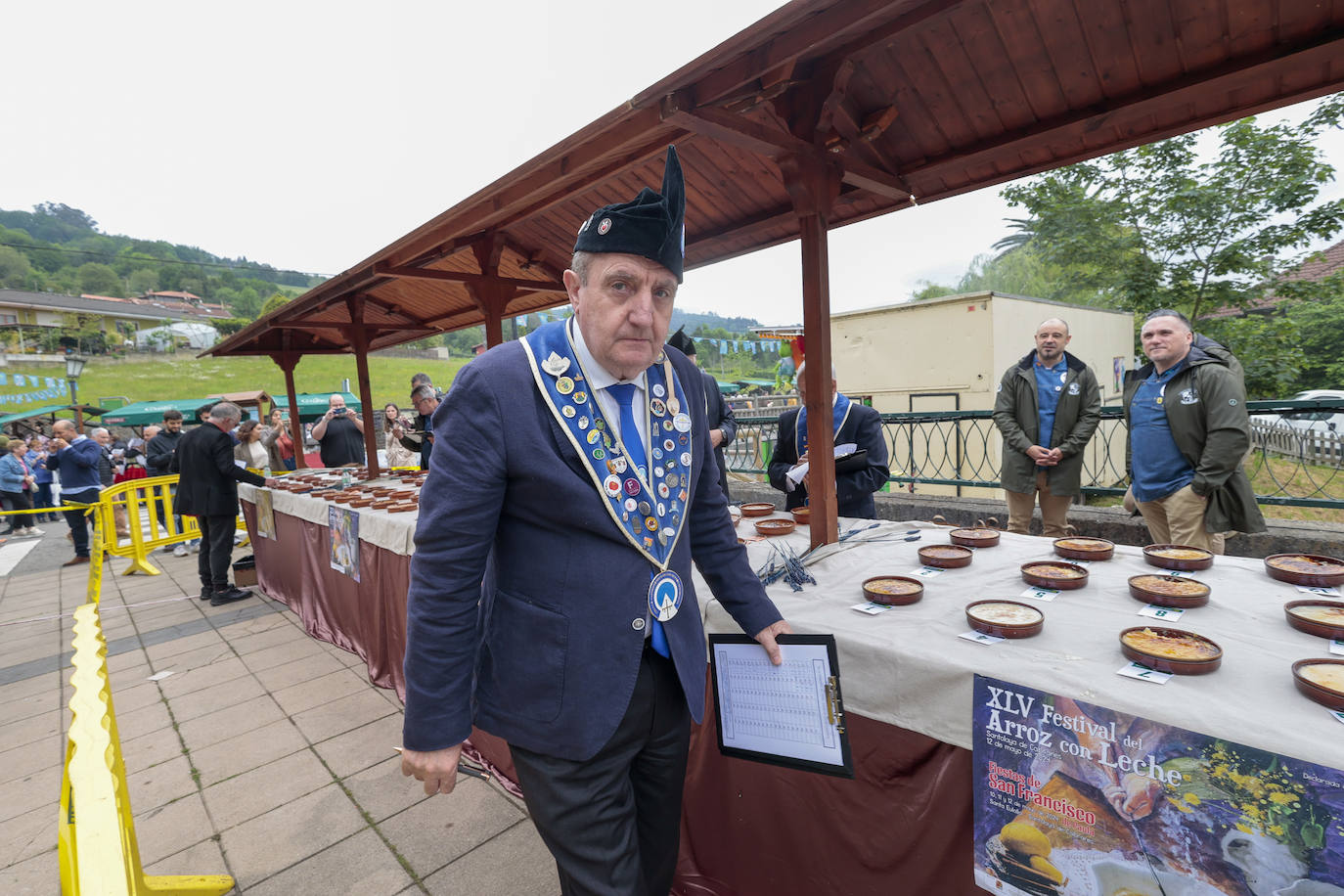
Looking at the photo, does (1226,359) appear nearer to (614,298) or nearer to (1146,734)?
(1146,734)

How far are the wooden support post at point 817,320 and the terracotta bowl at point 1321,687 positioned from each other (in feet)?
5.05

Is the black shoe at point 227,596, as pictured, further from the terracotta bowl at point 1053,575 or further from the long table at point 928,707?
the terracotta bowl at point 1053,575

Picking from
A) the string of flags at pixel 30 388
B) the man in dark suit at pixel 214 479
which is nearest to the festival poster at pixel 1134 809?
the man in dark suit at pixel 214 479

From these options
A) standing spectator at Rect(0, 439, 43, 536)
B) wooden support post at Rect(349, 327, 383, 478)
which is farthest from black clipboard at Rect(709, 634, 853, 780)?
standing spectator at Rect(0, 439, 43, 536)

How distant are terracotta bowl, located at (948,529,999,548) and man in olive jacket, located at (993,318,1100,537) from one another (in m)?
1.82

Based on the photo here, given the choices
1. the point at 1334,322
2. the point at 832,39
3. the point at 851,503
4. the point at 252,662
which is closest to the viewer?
the point at 832,39

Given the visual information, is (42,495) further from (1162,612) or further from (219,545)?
(1162,612)

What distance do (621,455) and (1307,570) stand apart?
78.3 inches

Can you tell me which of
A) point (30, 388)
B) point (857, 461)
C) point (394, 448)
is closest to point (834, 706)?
point (857, 461)

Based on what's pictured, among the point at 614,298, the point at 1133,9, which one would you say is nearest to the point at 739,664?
the point at 614,298

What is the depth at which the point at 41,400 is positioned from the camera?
37.3 meters

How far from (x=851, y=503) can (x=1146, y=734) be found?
7.44ft

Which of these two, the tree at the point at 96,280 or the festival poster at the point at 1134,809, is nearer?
the festival poster at the point at 1134,809

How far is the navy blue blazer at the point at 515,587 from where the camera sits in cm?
113
